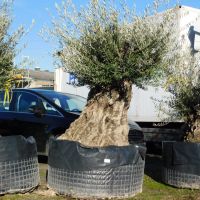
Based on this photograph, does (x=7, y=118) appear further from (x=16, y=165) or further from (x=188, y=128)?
(x=188, y=128)

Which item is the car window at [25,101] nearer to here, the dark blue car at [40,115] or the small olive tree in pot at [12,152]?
the dark blue car at [40,115]

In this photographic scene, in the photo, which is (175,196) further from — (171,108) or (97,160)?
(171,108)

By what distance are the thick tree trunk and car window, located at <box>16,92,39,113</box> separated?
2.84 m

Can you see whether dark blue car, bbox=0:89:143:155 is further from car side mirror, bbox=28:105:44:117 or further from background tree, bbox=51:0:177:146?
background tree, bbox=51:0:177:146

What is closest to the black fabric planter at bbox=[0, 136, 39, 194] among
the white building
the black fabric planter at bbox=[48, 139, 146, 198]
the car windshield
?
the black fabric planter at bbox=[48, 139, 146, 198]

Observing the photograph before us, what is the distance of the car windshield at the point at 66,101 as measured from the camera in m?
9.61

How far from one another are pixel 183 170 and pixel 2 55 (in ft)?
10.7

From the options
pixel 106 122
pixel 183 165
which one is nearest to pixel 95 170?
pixel 106 122

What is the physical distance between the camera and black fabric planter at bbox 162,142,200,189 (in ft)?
22.9

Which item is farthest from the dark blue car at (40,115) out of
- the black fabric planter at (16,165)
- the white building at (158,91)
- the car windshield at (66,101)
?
the black fabric planter at (16,165)

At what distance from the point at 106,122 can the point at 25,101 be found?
11.0 feet

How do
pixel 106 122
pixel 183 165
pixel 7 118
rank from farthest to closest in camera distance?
1. pixel 7 118
2. pixel 183 165
3. pixel 106 122

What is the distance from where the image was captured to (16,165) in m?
6.20

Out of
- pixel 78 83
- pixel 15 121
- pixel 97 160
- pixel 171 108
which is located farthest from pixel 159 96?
pixel 97 160
